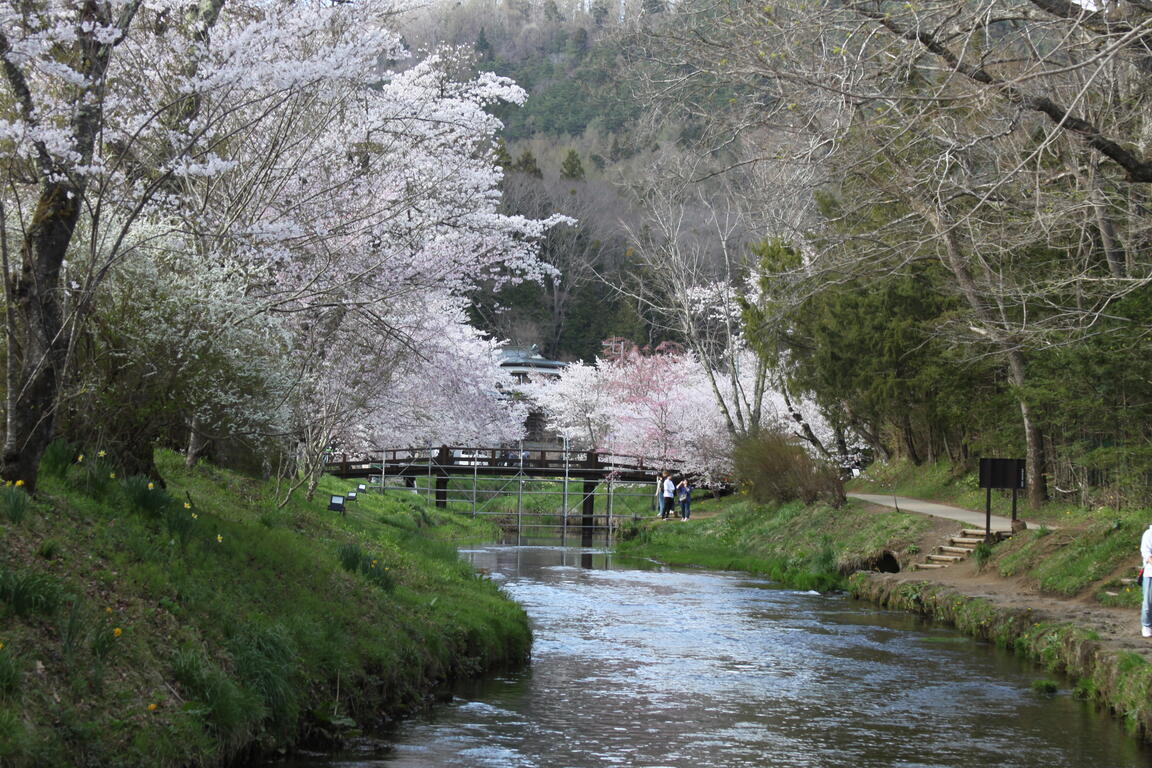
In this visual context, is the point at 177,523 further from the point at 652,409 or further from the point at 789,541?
the point at 652,409

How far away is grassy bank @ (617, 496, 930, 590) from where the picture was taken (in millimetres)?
22781

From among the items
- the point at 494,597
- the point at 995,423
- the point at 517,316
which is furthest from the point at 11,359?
the point at 517,316

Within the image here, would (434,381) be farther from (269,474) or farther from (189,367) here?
(189,367)

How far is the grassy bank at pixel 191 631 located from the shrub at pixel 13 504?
1 cm

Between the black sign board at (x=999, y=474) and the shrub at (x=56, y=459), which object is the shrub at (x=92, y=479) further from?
the black sign board at (x=999, y=474)

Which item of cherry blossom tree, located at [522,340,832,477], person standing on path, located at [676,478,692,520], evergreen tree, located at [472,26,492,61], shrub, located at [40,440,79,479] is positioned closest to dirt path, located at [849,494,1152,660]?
shrub, located at [40,440,79,479]

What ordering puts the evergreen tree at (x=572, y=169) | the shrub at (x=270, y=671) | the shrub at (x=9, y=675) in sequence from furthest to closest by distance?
the evergreen tree at (x=572, y=169) → the shrub at (x=270, y=671) → the shrub at (x=9, y=675)

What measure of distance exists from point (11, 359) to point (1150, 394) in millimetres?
16687

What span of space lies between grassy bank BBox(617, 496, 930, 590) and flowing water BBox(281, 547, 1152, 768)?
4.90 metres

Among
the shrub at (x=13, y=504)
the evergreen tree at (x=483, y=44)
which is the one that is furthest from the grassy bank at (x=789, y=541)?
the evergreen tree at (x=483, y=44)

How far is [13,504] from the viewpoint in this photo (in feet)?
26.0

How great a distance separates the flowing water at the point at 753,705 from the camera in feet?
30.1

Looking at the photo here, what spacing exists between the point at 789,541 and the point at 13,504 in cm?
2131

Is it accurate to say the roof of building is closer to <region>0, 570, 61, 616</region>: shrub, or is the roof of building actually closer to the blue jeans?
the blue jeans
